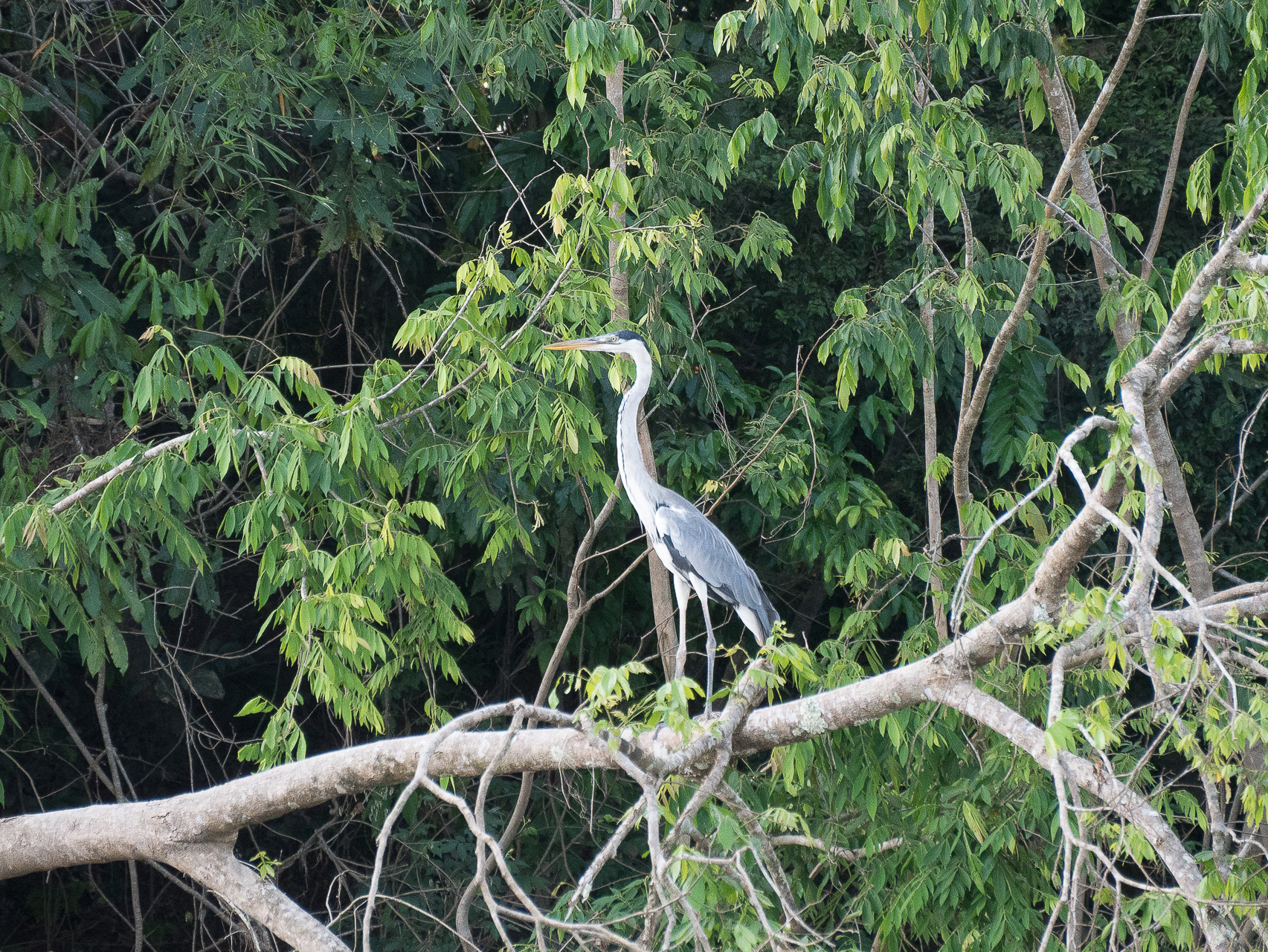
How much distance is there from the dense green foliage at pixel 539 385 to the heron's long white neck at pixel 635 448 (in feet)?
0.39

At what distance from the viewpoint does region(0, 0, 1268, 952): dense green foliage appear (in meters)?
3.88

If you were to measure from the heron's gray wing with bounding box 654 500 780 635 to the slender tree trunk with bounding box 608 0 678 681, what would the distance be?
23cm

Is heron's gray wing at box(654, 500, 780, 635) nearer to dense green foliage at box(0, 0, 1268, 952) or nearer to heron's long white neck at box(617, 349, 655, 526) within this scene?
heron's long white neck at box(617, 349, 655, 526)

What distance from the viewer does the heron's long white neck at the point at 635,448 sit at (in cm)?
456

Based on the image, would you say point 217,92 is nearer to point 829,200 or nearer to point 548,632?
point 829,200

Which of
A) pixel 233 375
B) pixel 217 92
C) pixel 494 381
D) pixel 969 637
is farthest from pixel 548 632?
pixel 969 637

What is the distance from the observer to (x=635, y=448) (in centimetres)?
462

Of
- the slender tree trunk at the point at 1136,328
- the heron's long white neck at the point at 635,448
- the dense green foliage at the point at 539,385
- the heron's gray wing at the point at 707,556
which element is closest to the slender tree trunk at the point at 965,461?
the dense green foliage at the point at 539,385

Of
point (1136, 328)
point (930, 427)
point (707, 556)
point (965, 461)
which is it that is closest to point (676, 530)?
point (707, 556)

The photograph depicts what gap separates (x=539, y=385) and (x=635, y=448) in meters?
0.53

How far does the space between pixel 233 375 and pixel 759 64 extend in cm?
294

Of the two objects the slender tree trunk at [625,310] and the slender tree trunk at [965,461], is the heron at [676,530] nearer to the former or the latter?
the slender tree trunk at [625,310]

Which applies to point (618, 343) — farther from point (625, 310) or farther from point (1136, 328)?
point (1136, 328)

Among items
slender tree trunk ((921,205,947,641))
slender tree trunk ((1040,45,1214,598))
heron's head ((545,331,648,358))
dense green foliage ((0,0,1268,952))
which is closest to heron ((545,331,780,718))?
heron's head ((545,331,648,358))
